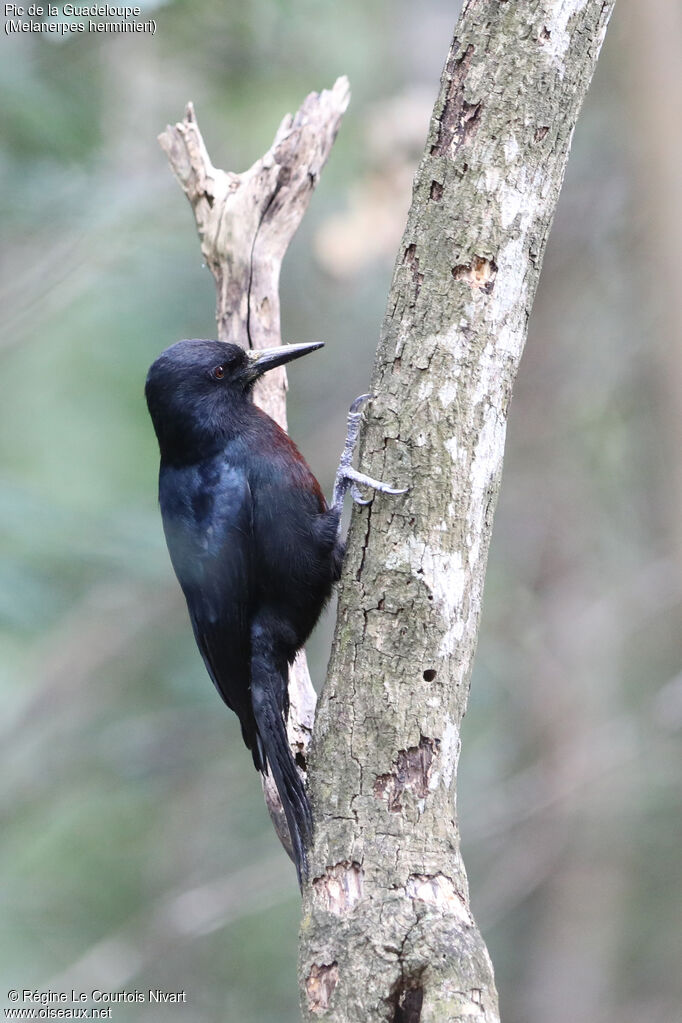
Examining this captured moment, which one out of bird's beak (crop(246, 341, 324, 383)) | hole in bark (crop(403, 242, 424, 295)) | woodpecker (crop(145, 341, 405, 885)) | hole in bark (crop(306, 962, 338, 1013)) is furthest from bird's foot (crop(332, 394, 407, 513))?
hole in bark (crop(306, 962, 338, 1013))

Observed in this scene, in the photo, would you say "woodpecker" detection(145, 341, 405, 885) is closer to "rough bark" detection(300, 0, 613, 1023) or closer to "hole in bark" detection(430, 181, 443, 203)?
"rough bark" detection(300, 0, 613, 1023)

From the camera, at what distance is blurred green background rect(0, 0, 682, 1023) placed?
5.39m

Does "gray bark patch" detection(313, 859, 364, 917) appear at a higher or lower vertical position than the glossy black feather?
lower

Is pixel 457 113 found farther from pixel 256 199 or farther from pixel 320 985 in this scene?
pixel 320 985

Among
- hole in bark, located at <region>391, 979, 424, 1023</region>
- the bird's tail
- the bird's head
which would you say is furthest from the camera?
the bird's head

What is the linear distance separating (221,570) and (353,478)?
762 mm

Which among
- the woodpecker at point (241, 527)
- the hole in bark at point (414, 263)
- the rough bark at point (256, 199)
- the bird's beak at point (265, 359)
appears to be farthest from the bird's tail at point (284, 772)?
the hole in bark at point (414, 263)

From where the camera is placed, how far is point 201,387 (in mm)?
3566

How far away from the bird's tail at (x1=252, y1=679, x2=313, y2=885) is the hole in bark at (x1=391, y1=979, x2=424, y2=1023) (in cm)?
38

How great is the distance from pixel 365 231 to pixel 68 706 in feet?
11.2

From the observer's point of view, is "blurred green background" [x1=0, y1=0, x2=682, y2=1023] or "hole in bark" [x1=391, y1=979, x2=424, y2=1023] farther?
"blurred green background" [x1=0, y1=0, x2=682, y2=1023]

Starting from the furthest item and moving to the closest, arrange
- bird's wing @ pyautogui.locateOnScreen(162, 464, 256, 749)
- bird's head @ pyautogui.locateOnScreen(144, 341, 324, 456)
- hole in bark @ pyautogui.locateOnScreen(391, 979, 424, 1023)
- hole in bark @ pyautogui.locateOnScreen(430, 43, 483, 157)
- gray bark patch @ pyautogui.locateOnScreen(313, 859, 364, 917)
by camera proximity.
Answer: bird's head @ pyautogui.locateOnScreen(144, 341, 324, 456)
bird's wing @ pyautogui.locateOnScreen(162, 464, 256, 749)
hole in bark @ pyautogui.locateOnScreen(430, 43, 483, 157)
gray bark patch @ pyautogui.locateOnScreen(313, 859, 364, 917)
hole in bark @ pyautogui.locateOnScreen(391, 979, 424, 1023)

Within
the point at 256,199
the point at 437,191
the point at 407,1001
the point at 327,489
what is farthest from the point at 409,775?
the point at 327,489

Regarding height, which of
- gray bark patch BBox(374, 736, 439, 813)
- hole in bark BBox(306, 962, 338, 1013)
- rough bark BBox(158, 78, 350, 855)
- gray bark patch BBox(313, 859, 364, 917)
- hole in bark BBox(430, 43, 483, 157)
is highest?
rough bark BBox(158, 78, 350, 855)
